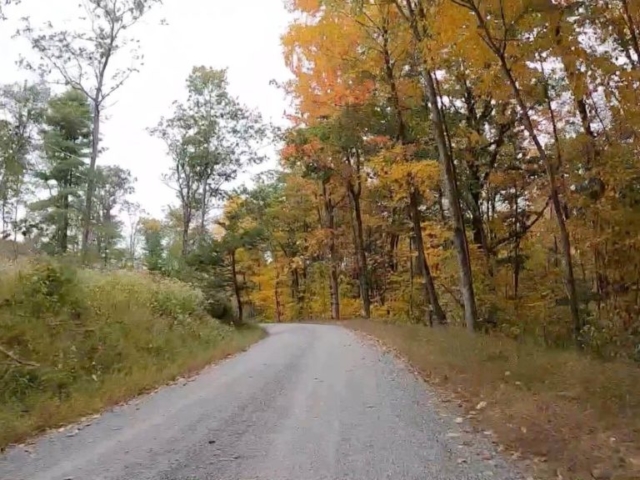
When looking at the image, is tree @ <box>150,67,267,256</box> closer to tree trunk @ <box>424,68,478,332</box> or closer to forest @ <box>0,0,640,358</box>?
forest @ <box>0,0,640,358</box>

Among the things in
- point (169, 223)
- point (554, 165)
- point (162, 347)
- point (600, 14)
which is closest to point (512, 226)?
point (554, 165)

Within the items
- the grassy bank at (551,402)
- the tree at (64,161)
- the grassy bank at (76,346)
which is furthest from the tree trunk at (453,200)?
the tree at (64,161)

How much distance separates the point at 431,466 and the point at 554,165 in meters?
10.8

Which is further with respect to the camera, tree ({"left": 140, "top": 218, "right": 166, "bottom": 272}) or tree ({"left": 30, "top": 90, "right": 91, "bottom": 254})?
tree ({"left": 140, "top": 218, "right": 166, "bottom": 272})

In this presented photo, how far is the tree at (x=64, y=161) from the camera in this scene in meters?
29.9

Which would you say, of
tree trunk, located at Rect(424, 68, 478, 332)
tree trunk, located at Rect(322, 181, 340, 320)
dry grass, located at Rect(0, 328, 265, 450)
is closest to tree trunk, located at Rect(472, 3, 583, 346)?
tree trunk, located at Rect(424, 68, 478, 332)

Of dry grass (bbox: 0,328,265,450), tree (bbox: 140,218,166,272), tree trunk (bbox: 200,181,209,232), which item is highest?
tree (bbox: 140,218,166,272)

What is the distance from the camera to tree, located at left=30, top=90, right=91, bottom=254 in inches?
1179

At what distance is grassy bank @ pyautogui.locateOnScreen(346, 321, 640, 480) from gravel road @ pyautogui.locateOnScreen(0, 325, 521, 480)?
372 millimetres

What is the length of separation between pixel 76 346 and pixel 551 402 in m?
7.62

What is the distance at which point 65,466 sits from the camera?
5.18 metres

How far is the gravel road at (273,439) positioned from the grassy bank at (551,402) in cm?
37

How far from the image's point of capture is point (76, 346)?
31.4 ft

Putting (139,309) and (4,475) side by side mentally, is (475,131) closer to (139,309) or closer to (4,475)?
(139,309)
